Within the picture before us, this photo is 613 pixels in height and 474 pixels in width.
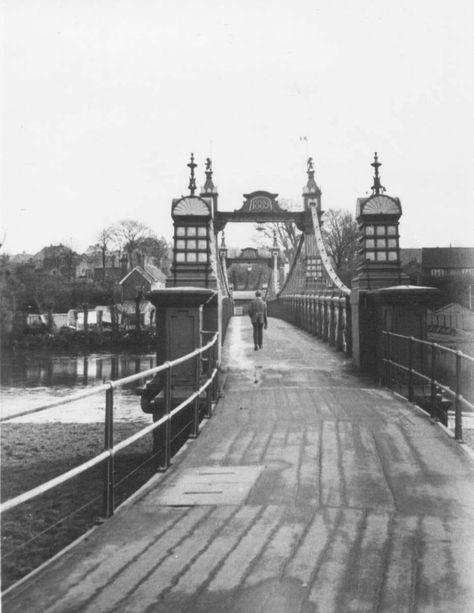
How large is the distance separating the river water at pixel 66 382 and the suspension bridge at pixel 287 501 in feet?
13.6

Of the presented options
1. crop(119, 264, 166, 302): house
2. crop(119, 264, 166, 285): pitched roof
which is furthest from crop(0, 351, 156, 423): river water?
crop(119, 264, 166, 285): pitched roof

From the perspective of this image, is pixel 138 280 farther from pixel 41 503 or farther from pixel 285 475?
pixel 285 475

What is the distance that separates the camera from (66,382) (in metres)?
26.5

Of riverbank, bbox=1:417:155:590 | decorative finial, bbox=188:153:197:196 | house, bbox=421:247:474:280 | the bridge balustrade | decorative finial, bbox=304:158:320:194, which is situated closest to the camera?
riverbank, bbox=1:417:155:590

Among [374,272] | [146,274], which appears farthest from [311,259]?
[146,274]

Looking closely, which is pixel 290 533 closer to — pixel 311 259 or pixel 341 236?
pixel 311 259

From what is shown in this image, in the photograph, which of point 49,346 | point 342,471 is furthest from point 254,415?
point 49,346

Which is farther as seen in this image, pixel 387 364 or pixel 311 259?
pixel 311 259

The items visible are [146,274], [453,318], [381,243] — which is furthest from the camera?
[146,274]

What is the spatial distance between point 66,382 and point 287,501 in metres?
24.0

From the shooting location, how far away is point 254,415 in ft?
21.3

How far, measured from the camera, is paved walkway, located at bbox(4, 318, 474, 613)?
95.6 inches

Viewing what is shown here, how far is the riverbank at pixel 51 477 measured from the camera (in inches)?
256

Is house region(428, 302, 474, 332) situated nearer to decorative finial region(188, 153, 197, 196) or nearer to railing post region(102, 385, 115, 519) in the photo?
decorative finial region(188, 153, 197, 196)
